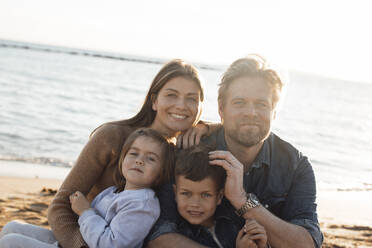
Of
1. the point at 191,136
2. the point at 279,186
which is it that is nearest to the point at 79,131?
the point at 191,136

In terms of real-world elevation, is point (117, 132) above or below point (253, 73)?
below

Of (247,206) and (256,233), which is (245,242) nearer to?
(256,233)

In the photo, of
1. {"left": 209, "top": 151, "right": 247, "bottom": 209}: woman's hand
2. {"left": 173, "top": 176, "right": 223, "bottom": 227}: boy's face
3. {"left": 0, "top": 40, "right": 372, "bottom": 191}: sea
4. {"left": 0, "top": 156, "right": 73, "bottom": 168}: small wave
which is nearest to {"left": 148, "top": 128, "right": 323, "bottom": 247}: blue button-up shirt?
{"left": 173, "top": 176, "right": 223, "bottom": 227}: boy's face

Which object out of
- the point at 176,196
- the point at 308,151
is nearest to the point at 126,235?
the point at 176,196

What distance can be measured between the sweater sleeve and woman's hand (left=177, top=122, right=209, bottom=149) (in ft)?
1.83

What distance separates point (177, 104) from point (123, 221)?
1194 mm

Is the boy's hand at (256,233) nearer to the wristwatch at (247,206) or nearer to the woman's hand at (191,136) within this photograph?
the wristwatch at (247,206)

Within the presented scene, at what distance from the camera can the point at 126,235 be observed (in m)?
2.93

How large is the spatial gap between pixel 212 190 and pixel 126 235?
2.21 feet

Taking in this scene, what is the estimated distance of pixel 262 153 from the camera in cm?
356

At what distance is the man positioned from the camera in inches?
128

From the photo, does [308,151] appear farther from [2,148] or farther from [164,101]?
[164,101]

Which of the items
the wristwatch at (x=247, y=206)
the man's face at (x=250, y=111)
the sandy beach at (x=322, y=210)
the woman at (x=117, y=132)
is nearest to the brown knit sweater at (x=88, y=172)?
the woman at (x=117, y=132)

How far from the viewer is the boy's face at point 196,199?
3.10m
